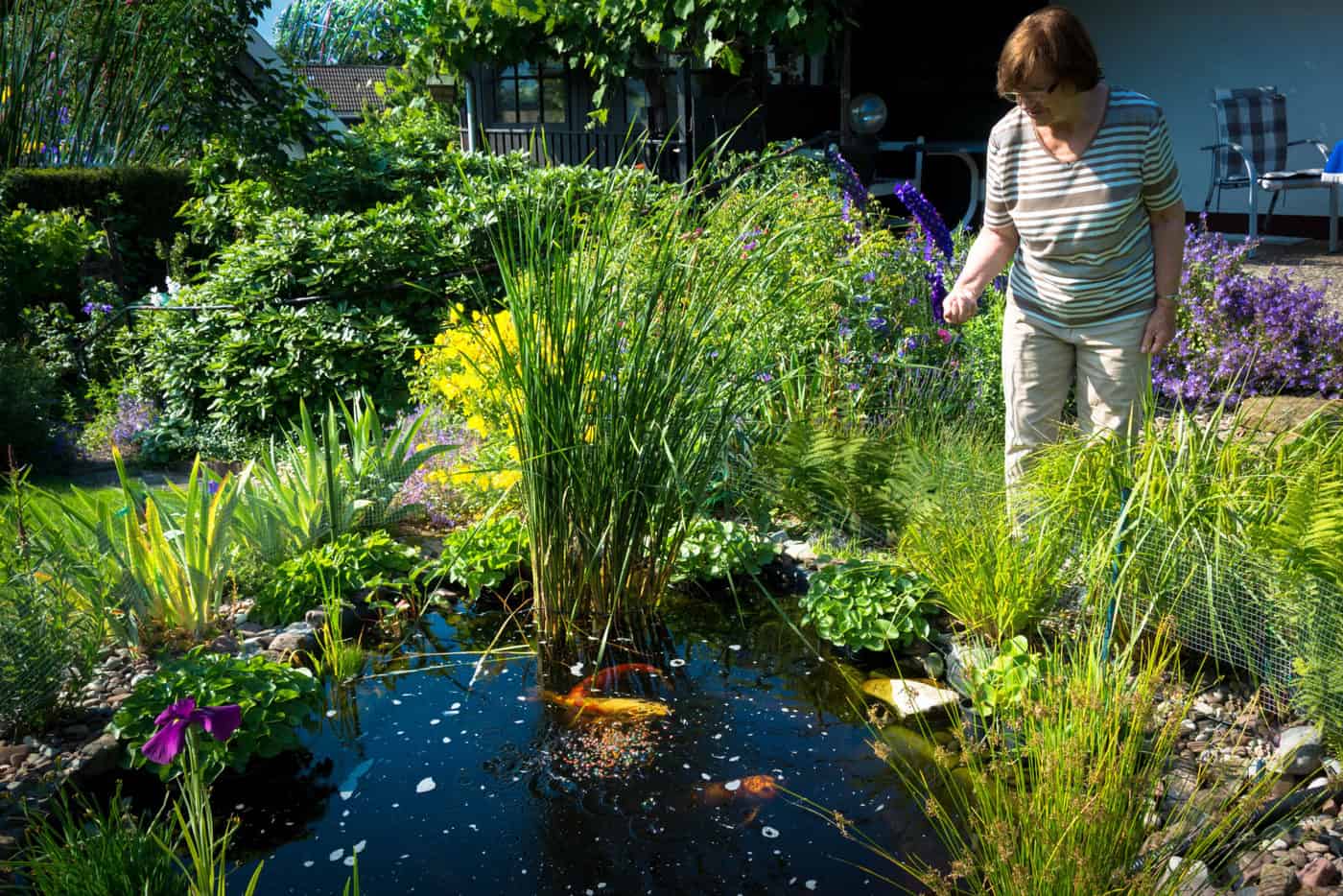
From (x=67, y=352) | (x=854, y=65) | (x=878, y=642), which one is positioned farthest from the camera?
(x=854, y=65)

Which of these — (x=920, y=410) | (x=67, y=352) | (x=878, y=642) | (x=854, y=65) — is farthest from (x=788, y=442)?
(x=854, y=65)

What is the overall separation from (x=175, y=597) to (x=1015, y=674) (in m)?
2.24

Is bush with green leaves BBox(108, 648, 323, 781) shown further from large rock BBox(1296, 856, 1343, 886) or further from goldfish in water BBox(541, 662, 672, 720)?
large rock BBox(1296, 856, 1343, 886)

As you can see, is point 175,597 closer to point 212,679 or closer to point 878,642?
point 212,679

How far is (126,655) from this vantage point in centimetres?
302

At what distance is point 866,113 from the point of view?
900 centimetres

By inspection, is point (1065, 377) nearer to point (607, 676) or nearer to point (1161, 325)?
point (1161, 325)

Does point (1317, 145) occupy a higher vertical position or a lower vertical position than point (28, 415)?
higher

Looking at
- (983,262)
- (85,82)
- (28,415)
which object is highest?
(85,82)

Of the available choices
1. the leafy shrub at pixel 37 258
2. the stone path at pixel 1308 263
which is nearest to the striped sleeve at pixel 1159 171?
the stone path at pixel 1308 263

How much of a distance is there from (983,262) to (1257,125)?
6.48 metres

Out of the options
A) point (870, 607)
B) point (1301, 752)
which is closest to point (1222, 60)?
point (870, 607)

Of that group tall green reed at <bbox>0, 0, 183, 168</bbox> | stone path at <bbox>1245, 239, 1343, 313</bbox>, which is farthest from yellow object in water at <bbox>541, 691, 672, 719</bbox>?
tall green reed at <bbox>0, 0, 183, 168</bbox>

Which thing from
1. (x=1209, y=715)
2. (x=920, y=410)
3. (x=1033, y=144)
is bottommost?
(x=1209, y=715)
